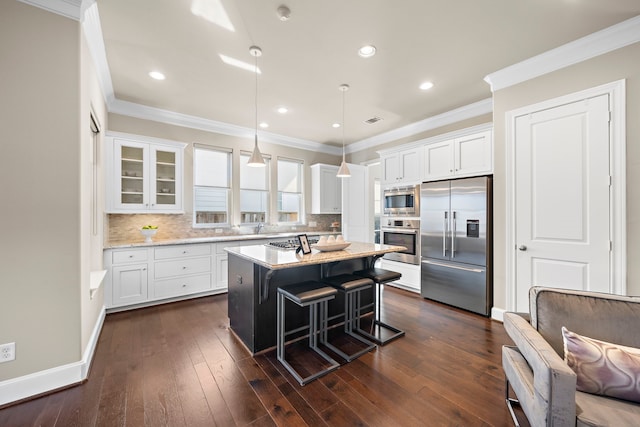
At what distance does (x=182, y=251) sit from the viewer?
3.87 meters

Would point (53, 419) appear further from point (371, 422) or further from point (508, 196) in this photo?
point (508, 196)

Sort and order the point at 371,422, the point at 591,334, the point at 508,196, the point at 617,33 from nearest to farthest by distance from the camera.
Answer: the point at 591,334
the point at 371,422
the point at 617,33
the point at 508,196

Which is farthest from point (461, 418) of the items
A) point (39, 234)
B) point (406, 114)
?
point (406, 114)

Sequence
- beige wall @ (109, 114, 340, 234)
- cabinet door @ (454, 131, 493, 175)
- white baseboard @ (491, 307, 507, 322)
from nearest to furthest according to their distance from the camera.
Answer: white baseboard @ (491, 307, 507, 322) → cabinet door @ (454, 131, 493, 175) → beige wall @ (109, 114, 340, 234)

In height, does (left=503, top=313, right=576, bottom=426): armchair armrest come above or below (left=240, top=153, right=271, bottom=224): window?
below

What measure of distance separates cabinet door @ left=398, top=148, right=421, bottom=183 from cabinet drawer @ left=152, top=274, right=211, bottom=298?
139 inches

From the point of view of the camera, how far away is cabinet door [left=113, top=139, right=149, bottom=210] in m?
3.59

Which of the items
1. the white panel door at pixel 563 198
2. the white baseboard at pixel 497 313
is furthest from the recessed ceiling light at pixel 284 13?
the white baseboard at pixel 497 313

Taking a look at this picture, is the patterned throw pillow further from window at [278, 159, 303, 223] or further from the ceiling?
window at [278, 159, 303, 223]

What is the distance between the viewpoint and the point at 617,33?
233 centimetres

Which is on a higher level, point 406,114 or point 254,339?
point 406,114

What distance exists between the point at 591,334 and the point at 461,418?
891 mm

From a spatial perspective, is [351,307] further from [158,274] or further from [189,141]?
[189,141]

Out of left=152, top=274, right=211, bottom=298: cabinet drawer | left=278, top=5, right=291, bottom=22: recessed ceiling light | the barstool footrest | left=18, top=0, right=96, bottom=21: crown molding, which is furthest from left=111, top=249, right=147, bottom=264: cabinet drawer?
left=278, top=5, right=291, bottom=22: recessed ceiling light
